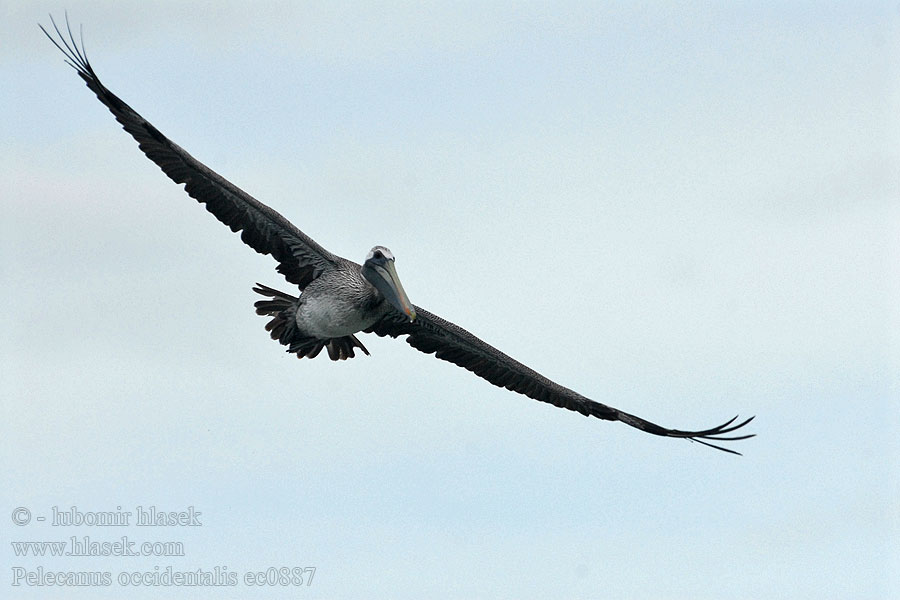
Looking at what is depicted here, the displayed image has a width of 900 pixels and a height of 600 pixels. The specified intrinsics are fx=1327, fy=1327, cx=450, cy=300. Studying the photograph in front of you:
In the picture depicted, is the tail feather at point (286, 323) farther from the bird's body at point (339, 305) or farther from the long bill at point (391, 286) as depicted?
the long bill at point (391, 286)

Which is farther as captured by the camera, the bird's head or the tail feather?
the tail feather

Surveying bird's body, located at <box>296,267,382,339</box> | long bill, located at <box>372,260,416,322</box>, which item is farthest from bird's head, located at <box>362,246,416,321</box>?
bird's body, located at <box>296,267,382,339</box>

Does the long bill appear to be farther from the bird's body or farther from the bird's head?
the bird's body

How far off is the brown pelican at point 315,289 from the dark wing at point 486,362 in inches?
0.8

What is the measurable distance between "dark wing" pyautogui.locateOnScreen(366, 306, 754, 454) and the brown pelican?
20 millimetres

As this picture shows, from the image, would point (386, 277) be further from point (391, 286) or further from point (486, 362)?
point (486, 362)

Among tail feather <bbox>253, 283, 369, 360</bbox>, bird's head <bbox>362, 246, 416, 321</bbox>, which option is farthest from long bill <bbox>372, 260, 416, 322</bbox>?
tail feather <bbox>253, 283, 369, 360</bbox>

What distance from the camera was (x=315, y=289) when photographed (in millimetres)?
18266

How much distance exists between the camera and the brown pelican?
17344 mm

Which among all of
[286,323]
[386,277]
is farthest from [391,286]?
[286,323]

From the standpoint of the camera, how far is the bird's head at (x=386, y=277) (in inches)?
688

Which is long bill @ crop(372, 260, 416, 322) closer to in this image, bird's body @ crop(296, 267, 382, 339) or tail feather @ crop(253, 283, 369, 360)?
bird's body @ crop(296, 267, 382, 339)

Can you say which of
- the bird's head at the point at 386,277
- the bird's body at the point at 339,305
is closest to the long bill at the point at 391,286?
the bird's head at the point at 386,277

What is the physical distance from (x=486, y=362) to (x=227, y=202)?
4.68 metres
